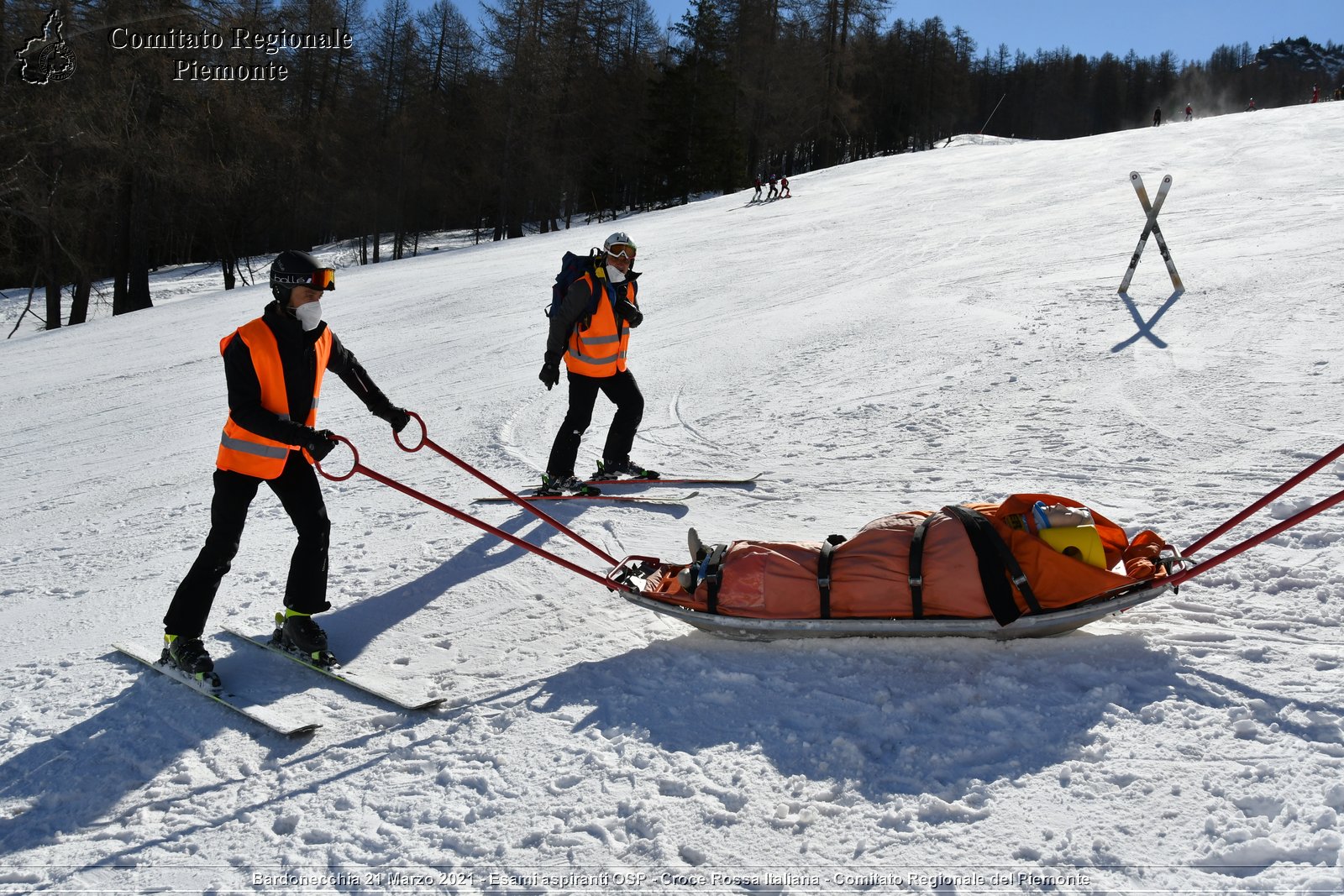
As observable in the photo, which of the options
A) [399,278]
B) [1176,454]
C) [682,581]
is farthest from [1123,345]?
[399,278]

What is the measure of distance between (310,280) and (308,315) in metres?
0.15

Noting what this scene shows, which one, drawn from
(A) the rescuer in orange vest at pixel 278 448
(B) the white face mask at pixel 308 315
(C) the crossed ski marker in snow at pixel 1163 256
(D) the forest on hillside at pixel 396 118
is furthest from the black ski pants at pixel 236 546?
(D) the forest on hillside at pixel 396 118

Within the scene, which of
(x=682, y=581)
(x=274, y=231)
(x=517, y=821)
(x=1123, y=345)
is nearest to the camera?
(x=517, y=821)

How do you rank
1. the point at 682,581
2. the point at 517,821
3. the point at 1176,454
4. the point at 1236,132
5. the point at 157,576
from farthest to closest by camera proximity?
the point at 1236,132 → the point at 1176,454 → the point at 157,576 → the point at 682,581 → the point at 517,821

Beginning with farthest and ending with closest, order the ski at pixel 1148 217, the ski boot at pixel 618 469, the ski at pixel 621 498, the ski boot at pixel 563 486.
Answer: the ski at pixel 1148 217 → the ski boot at pixel 618 469 → the ski boot at pixel 563 486 → the ski at pixel 621 498

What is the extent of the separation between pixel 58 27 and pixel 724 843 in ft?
76.2

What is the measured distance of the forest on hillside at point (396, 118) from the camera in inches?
798

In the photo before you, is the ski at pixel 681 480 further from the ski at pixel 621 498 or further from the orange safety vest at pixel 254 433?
the orange safety vest at pixel 254 433

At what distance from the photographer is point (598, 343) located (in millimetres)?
6320

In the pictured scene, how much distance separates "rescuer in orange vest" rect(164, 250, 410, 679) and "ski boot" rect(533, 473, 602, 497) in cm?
238

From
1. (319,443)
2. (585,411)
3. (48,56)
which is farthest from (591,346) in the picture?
(48,56)

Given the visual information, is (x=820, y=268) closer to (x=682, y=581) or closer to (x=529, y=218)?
(x=682, y=581)

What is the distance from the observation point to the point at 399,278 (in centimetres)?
1917

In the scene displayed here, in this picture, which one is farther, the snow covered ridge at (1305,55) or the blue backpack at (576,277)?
the snow covered ridge at (1305,55)
